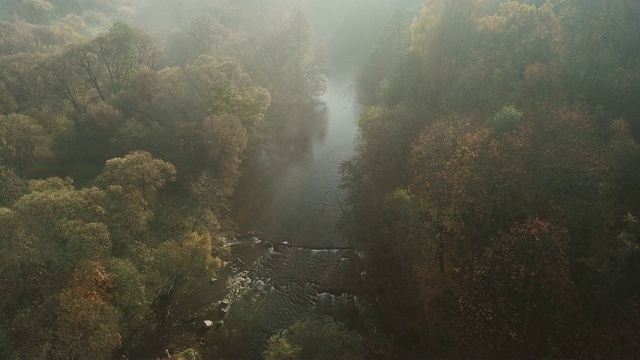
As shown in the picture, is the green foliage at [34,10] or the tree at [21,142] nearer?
the tree at [21,142]

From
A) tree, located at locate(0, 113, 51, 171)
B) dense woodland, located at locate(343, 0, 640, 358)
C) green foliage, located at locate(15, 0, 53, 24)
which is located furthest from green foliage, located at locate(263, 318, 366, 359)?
green foliage, located at locate(15, 0, 53, 24)

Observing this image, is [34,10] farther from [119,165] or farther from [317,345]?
[317,345]

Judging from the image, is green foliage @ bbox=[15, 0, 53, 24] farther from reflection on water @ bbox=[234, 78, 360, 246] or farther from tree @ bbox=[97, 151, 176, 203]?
tree @ bbox=[97, 151, 176, 203]

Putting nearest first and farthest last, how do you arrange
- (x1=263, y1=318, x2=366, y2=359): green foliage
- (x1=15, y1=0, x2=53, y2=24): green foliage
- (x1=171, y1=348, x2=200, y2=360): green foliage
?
1. (x1=263, y1=318, x2=366, y2=359): green foliage
2. (x1=171, y1=348, x2=200, y2=360): green foliage
3. (x1=15, y1=0, x2=53, y2=24): green foliage

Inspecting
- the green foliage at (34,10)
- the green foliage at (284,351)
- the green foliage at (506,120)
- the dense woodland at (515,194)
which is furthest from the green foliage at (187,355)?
the green foliage at (34,10)

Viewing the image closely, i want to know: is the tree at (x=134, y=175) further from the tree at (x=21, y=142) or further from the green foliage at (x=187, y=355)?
the green foliage at (x=187, y=355)

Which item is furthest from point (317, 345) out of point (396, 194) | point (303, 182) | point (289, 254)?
point (303, 182)
